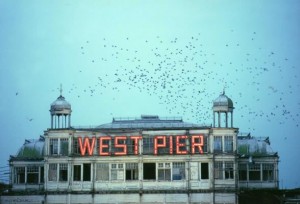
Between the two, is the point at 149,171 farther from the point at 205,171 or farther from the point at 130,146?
the point at 205,171

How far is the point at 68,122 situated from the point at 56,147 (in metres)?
4.98

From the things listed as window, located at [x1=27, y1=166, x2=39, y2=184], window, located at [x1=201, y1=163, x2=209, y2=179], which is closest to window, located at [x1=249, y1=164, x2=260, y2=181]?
window, located at [x1=201, y1=163, x2=209, y2=179]

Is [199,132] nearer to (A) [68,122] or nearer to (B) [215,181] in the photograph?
(B) [215,181]

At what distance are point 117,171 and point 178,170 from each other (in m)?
8.26

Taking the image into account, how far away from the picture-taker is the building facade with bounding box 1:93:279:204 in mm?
81000

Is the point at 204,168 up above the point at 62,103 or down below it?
below

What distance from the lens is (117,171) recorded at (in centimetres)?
8250

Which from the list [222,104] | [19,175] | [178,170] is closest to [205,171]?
[178,170]

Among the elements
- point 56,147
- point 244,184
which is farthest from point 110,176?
point 244,184

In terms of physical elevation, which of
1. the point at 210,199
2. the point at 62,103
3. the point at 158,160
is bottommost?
the point at 210,199

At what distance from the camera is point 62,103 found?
286 ft

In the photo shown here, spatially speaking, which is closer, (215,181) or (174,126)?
(215,181)

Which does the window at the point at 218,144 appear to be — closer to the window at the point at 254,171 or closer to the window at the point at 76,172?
the window at the point at 254,171

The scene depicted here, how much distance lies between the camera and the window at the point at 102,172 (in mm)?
82500
